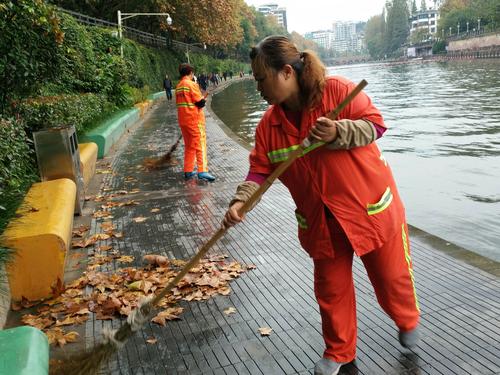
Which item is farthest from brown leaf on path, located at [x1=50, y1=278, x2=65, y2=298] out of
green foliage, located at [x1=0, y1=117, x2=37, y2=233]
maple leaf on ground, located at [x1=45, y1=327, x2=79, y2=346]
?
green foliage, located at [x1=0, y1=117, x2=37, y2=233]

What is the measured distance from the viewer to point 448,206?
7.45 m

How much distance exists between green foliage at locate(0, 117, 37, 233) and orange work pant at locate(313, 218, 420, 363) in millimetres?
2864

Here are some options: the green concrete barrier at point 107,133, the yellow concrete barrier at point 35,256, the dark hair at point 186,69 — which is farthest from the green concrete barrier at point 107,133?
the yellow concrete barrier at point 35,256

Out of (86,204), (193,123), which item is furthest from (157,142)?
(86,204)

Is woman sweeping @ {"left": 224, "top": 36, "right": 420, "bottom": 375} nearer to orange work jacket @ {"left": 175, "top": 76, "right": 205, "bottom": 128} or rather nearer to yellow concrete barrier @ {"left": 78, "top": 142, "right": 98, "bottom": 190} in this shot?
orange work jacket @ {"left": 175, "top": 76, "right": 205, "bottom": 128}

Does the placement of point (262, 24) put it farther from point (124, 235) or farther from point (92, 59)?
point (124, 235)

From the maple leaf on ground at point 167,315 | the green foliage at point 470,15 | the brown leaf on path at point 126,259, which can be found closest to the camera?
the maple leaf on ground at point 167,315

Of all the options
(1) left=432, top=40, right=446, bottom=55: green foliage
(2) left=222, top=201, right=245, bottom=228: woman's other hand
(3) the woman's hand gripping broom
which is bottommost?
(1) left=432, top=40, right=446, bottom=55: green foliage

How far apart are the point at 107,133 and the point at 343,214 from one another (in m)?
9.30

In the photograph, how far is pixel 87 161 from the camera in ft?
26.7

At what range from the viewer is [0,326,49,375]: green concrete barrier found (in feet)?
7.84

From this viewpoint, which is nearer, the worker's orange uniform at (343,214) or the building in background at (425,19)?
the worker's orange uniform at (343,214)

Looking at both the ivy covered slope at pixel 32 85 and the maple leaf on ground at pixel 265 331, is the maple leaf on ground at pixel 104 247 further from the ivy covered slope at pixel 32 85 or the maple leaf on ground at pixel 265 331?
the maple leaf on ground at pixel 265 331

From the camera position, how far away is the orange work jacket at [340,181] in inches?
102
